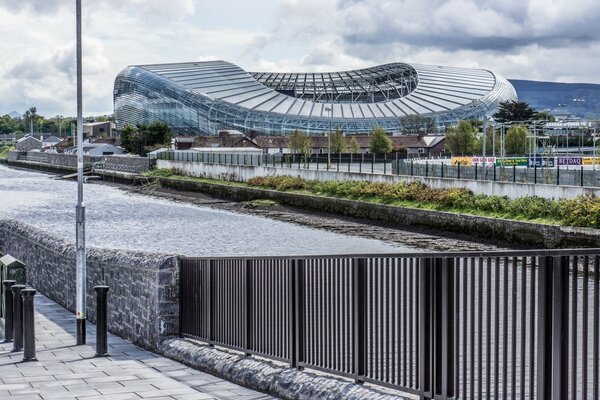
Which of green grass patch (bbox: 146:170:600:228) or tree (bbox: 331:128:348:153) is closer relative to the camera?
green grass patch (bbox: 146:170:600:228)

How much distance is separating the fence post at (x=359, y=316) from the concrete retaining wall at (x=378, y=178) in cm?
2961

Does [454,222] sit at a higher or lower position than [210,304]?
lower

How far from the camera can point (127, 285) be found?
13430 mm

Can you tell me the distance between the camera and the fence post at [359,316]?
829cm

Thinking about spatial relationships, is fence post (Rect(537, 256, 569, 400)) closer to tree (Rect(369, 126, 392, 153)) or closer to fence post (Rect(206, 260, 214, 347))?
fence post (Rect(206, 260, 214, 347))

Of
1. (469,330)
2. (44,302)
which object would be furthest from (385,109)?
(469,330)

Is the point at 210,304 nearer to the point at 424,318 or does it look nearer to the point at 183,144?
the point at 424,318

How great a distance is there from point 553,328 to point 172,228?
1887 inches

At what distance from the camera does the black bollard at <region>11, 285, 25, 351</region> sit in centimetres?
1255

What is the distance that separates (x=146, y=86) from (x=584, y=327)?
16117 cm

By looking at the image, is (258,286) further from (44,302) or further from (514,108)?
(514,108)

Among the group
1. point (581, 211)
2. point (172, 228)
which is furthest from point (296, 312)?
point (172, 228)

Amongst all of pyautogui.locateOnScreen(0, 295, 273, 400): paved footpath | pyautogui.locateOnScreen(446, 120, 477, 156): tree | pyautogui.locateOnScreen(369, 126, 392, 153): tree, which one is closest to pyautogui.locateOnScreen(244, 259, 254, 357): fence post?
pyautogui.locateOnScreen(0, 295, 273, 400): paved footpath

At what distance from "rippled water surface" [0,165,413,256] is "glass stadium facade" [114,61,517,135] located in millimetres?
75132
